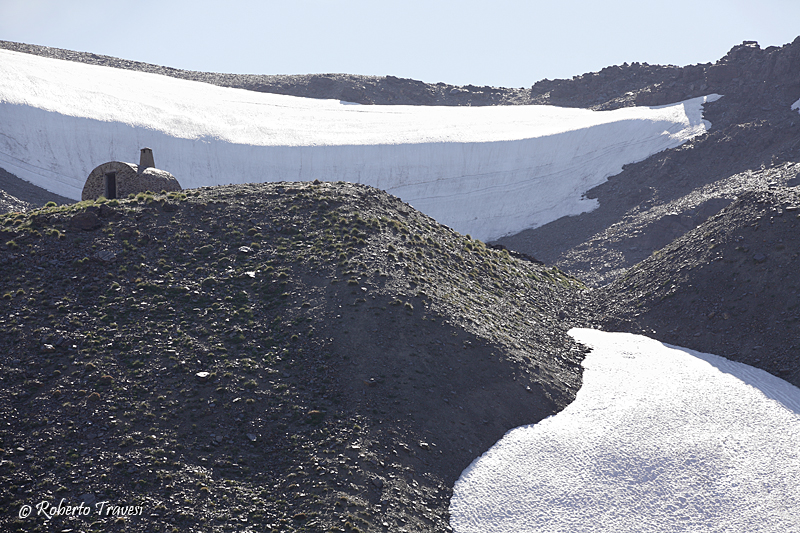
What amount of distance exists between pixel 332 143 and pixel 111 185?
40.4 m

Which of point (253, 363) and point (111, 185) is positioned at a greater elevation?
point (111, 185)

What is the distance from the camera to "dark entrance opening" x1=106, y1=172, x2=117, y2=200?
3019 cm

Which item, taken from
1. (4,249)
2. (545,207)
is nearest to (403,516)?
(4,249)

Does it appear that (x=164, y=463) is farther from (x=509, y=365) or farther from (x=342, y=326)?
(x=509, y=365)

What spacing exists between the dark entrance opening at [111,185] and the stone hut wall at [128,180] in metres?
0.08

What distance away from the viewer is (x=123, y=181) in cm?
3016

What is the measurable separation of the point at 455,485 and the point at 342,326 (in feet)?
21.7

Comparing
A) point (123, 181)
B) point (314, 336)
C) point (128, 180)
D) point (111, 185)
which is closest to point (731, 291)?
point (314, 336)

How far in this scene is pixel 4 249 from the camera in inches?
872

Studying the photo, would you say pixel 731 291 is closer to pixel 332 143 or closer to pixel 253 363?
pixel 253 363

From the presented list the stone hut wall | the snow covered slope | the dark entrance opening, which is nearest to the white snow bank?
the stone hut wall

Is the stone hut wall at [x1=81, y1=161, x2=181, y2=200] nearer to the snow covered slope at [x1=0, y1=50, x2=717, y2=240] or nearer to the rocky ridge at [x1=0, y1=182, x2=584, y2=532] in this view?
the rocky ridge at [x1=0, y1=182, x2=584, y2=532]

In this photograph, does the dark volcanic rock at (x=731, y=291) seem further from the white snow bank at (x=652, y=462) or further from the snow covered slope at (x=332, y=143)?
the snow covered slope at (x=332, y=143)

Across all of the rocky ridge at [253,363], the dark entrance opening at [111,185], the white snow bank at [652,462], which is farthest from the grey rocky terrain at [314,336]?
the dark entrance opening at [111,185]
